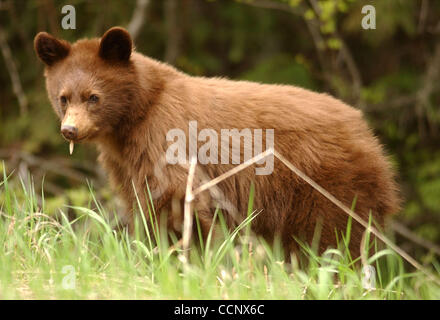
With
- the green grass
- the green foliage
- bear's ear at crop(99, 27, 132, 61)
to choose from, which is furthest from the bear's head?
the green foliage

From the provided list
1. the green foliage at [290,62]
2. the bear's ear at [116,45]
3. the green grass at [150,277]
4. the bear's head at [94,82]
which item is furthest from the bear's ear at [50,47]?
the green foliage at [290,62]

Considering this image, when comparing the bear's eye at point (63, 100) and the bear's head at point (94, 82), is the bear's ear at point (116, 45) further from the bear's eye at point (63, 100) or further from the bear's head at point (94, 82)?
the bear's eye at point (63, 100)

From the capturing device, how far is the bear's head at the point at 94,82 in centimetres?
412

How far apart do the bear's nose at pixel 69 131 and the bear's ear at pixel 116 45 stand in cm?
59

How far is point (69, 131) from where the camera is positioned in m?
3.91

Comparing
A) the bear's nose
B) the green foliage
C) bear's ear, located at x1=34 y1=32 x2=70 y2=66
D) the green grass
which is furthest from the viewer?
the green foliage

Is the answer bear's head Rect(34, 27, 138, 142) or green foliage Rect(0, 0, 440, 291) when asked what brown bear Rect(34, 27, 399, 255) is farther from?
green foliage Rect(0, 0, 440, 291)

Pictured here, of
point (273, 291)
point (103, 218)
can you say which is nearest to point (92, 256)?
point (103, 218)

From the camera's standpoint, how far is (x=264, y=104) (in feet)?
14.7

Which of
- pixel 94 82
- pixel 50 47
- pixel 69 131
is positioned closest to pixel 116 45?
pixel 94 82

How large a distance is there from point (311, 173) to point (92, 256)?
1.49 metres

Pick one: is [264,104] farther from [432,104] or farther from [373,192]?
[432,104]

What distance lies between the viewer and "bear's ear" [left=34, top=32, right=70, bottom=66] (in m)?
4.29

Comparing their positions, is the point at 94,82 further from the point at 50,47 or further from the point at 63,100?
the point at 50,47
